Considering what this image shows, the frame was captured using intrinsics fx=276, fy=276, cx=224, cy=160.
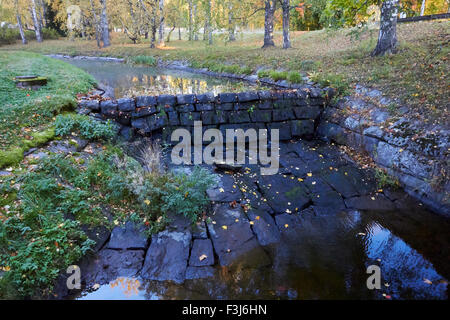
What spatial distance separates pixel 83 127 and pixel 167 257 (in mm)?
3718

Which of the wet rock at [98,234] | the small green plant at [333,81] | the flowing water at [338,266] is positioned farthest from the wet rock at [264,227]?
the small green plant at [333,81]

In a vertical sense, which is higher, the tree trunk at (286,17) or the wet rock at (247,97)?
the tree trunk at (286,17)

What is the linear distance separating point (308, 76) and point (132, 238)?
794cm

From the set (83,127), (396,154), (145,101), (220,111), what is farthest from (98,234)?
(396,154)

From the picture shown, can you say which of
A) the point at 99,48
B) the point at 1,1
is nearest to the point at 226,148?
the point at 99,48

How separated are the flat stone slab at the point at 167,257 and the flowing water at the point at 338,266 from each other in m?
0.11

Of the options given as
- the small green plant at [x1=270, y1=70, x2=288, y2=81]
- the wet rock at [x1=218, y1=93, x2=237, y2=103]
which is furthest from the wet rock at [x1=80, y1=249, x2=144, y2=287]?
the small green plant at [x1=270, y1=70, x2=288, y2=81]

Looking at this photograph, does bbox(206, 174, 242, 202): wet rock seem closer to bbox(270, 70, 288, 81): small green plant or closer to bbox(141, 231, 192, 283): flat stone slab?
bbox(141, 231, 192, 283): flat stone slab

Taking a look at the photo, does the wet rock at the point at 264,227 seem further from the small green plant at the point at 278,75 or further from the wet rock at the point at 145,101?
the small green plant at the point at 278,75

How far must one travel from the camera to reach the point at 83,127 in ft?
19.4

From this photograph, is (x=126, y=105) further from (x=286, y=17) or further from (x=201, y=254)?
(x=286, y=17)

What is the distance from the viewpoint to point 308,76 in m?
9.41

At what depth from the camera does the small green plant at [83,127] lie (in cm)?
573

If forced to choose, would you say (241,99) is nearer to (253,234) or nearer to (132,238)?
(253,234)
